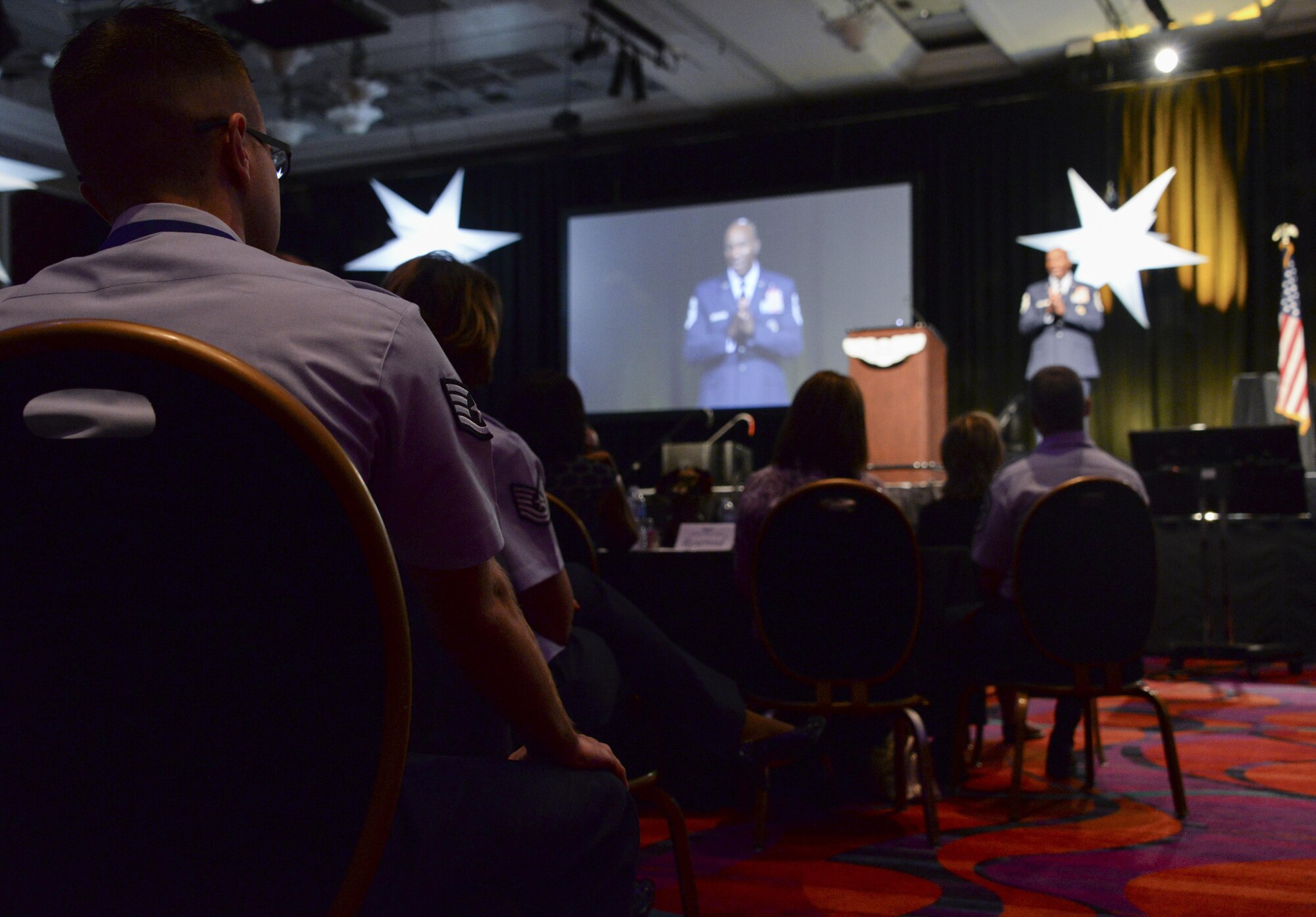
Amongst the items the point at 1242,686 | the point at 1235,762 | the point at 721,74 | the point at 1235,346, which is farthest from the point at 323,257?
the point at 1235,762

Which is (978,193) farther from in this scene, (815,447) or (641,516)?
(815,447)

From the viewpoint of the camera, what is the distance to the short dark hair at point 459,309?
167cm

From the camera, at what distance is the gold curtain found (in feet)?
25.5

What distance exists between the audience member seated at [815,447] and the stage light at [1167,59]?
5248mm

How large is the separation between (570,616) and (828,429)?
56.9 inches

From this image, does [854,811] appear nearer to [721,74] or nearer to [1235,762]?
[1235,762]

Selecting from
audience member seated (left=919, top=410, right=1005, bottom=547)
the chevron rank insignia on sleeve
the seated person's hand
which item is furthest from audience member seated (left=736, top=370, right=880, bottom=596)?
the chevron rank insignia on sleeve

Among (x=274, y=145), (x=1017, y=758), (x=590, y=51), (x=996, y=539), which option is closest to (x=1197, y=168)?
(x=590, y=51)

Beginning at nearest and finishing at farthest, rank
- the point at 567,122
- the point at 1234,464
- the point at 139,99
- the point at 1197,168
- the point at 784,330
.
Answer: the point at 139,99 < the point at 1234,464 < the point at 1197,168 < the point at 784,330 < the point at 567,122

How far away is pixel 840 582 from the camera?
2.61 meters

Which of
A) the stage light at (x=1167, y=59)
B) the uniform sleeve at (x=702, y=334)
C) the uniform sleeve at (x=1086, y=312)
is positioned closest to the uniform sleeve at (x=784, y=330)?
the uniform sleeve at (x=702, y=334)

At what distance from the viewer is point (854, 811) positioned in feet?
9.66

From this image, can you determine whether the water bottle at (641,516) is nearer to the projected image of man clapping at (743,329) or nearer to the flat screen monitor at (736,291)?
the projected image of man clapping at (743,329)

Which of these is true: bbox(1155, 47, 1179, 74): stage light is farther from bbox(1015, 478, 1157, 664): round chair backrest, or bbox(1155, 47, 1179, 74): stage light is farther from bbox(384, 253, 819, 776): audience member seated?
Answer: bbox(384, 253, 819, 776): audience member seated
